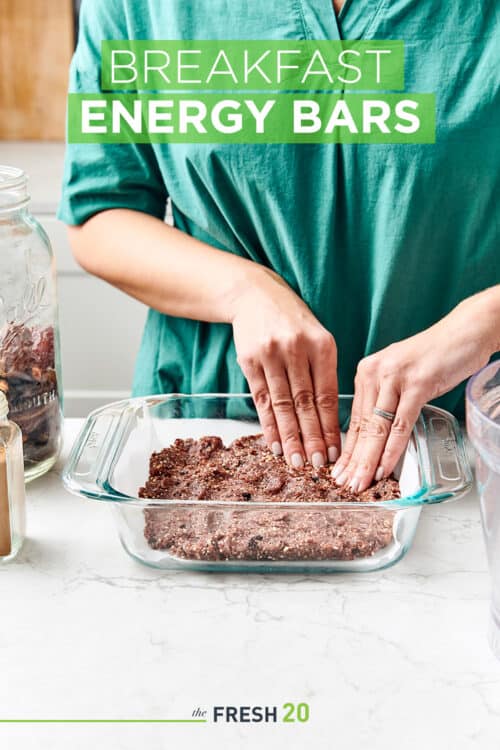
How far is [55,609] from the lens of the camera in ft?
2.59

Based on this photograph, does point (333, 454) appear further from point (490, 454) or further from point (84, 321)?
point (84, 321)

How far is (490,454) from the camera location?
68cm

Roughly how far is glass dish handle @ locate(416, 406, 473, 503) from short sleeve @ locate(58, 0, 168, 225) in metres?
0.49

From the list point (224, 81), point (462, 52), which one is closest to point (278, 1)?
point (224, 81)

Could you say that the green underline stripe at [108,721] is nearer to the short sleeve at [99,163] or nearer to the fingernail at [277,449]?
the fingernail at [277,449]

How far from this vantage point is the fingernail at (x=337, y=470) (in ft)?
3.01

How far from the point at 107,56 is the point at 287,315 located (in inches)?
17.1

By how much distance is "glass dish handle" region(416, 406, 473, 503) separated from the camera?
81 cm

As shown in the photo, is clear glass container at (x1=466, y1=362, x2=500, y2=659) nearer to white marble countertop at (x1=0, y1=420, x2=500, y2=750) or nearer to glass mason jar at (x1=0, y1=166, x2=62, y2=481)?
Result: white marble countertop at (x1=0, y1=420, x2=500, y2=750)

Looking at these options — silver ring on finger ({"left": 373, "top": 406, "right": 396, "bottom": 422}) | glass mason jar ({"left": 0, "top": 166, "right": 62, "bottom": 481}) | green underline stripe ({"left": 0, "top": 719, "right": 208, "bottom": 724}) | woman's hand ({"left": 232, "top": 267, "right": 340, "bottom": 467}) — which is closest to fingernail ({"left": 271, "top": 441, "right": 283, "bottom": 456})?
woman's hand ({"left": 232, "top": 267, "right": 340, "bottom": 467})

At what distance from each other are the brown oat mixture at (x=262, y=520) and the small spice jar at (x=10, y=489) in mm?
118

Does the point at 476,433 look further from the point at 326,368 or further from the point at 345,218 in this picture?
the point at 345,218

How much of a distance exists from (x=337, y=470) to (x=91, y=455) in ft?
0.80

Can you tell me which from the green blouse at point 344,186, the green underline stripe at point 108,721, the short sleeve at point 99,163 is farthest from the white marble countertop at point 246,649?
the short sleeve at point 99,163
